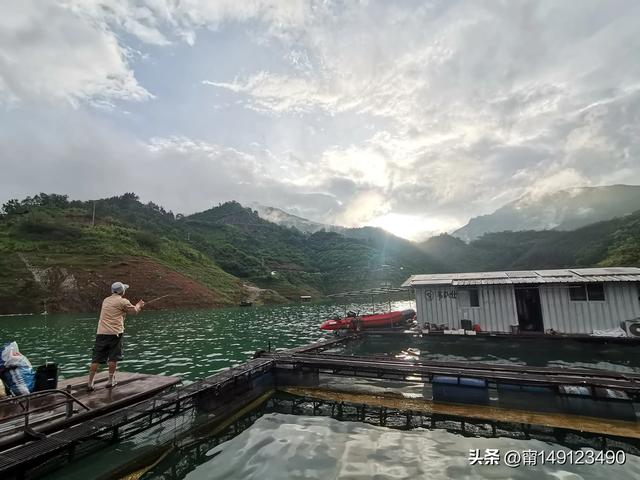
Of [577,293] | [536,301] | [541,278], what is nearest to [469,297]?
[541,278]

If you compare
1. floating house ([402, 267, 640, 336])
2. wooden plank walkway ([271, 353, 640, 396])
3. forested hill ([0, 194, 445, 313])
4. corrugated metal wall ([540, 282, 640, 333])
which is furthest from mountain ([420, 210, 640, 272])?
wooden plank walkway ([271, 353, 640, 396])

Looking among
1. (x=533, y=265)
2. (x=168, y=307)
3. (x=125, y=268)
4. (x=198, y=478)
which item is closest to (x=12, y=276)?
(x=125, y=268)

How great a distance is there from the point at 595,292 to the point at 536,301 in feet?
14.3

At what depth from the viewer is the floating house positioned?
70.2 ft

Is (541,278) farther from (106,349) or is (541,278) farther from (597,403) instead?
(106,349)

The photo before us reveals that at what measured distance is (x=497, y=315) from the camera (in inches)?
953

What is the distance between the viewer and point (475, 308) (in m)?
24.9

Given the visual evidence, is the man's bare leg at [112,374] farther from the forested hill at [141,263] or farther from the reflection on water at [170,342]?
the forested hill at [141,263]

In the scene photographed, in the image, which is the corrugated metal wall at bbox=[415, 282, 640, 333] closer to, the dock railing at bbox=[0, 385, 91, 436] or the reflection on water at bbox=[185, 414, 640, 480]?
the reflection on water at bbox=[185, 414, 640, 480]

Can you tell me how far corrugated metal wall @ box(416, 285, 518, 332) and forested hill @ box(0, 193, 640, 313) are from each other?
36.3 meters

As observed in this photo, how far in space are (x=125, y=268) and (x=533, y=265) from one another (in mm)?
116406

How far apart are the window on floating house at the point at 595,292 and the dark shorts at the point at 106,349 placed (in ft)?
88.1

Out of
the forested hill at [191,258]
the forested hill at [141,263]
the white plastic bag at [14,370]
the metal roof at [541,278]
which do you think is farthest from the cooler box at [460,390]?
the forested hill at [191,258]

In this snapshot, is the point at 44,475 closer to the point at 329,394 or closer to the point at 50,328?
the point at 329,394
